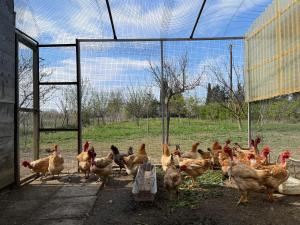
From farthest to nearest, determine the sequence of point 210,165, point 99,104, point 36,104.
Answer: point 99,104, point 36,104, point 210,165

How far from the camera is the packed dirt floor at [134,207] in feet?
14.8

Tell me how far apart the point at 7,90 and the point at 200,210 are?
415cm

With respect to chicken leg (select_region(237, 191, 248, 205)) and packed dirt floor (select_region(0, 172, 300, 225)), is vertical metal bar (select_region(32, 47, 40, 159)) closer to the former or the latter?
packed dirt floor (select_region(0, 172, 300, 225))

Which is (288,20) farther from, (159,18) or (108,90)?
(108,90)

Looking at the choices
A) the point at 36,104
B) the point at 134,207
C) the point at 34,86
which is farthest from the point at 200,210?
the point at 34,86

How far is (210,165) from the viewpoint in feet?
Answer: 22.6

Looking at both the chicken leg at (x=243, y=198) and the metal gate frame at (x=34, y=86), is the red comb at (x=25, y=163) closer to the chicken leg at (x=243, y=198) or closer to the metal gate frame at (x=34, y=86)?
the metal gate frame at (x=34, y=86)

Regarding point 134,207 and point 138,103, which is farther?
A: point 138,103

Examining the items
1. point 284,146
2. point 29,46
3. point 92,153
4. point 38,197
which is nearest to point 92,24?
point 29,46

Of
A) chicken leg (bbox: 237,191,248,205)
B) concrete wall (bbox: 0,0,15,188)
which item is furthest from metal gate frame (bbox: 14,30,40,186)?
chicken leg (bbox: 237,191,248,205)

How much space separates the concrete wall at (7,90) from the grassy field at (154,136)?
2195 mm

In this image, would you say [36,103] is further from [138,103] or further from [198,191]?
[198,191]

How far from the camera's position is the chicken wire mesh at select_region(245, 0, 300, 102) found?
5.79m

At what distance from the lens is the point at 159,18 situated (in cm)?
713
